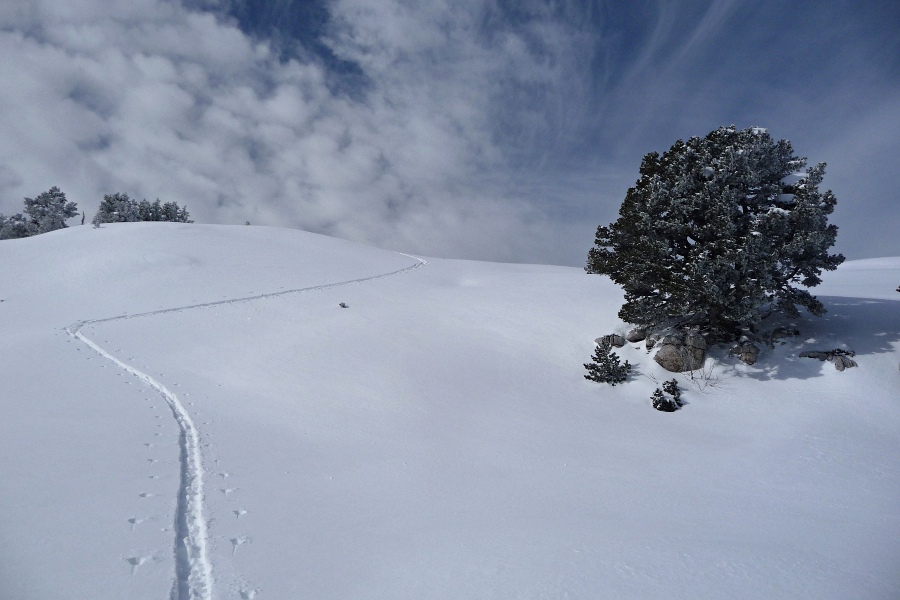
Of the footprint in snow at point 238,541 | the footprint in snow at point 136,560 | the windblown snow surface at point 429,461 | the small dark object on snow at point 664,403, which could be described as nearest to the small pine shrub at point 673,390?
the small dark object on snow at point 664,403

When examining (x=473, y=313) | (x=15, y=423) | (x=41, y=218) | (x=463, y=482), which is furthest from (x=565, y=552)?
(x=41, y=218)

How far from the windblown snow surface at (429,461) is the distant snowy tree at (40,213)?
184 ft

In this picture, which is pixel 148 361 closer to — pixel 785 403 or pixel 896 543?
pixel 896 543

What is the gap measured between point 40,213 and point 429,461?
283ft

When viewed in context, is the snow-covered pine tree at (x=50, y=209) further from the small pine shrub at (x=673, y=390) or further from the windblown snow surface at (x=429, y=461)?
the small pine shrub at (x=673, y=390)

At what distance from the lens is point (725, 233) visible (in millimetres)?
15203

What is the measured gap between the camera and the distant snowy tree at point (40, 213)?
62.2 meters

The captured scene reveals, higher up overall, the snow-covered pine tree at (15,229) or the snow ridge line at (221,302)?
the snow-covered pine tree at (15,229)

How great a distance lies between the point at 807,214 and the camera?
14523 mm

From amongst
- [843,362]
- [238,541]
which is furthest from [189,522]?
[843,362]

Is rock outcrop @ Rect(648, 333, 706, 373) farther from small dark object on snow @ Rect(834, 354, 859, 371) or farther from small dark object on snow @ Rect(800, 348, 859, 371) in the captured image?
small dark object on snow @ Rect(834, 354, 859, 371)

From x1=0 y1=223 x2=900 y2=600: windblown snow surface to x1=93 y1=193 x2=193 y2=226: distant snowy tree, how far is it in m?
47.4

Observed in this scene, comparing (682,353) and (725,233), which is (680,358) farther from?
(725,233)

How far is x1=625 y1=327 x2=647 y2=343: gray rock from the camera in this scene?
1873 cm
